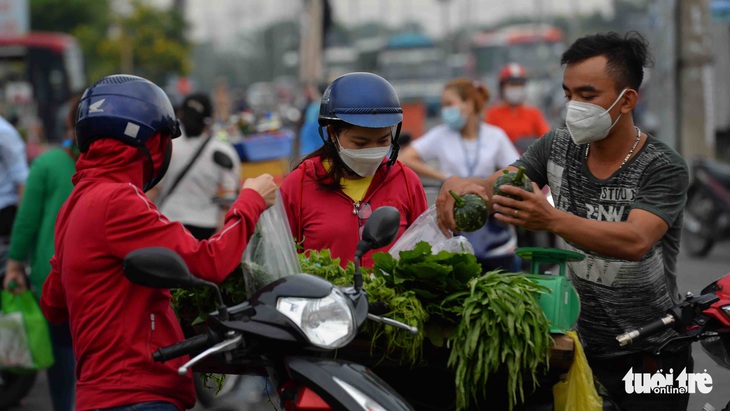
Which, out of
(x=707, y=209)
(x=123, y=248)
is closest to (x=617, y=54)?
(x=123, y=248)

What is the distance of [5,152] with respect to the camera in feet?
25.0

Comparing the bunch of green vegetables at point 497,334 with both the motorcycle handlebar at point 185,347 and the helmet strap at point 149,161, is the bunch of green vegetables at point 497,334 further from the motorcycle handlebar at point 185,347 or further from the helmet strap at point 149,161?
the helmet strap at point 149,161

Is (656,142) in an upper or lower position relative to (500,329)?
upper

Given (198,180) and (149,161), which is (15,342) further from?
(149,161)

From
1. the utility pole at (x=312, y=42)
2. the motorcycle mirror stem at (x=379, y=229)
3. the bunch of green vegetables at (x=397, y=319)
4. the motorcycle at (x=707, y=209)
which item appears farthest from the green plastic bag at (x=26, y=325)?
the utility pole at (x=312, y=42)

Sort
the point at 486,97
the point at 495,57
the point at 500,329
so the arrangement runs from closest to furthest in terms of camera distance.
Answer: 1. the point at 500,329
2. the point at 486,97
3. the point at 495,57

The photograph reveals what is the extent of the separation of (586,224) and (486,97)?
17.7 ft

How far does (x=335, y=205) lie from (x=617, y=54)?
125 centimetres

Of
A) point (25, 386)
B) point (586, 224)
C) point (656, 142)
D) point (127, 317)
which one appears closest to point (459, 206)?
point (586, 224)

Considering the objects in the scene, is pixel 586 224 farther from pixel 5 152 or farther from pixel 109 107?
pixel 5 152

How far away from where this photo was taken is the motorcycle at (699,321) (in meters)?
3.19

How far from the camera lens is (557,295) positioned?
3119 mm

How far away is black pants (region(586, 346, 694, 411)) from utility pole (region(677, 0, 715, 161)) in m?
12.4

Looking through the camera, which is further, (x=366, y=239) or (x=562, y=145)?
(x=562, y=145)
